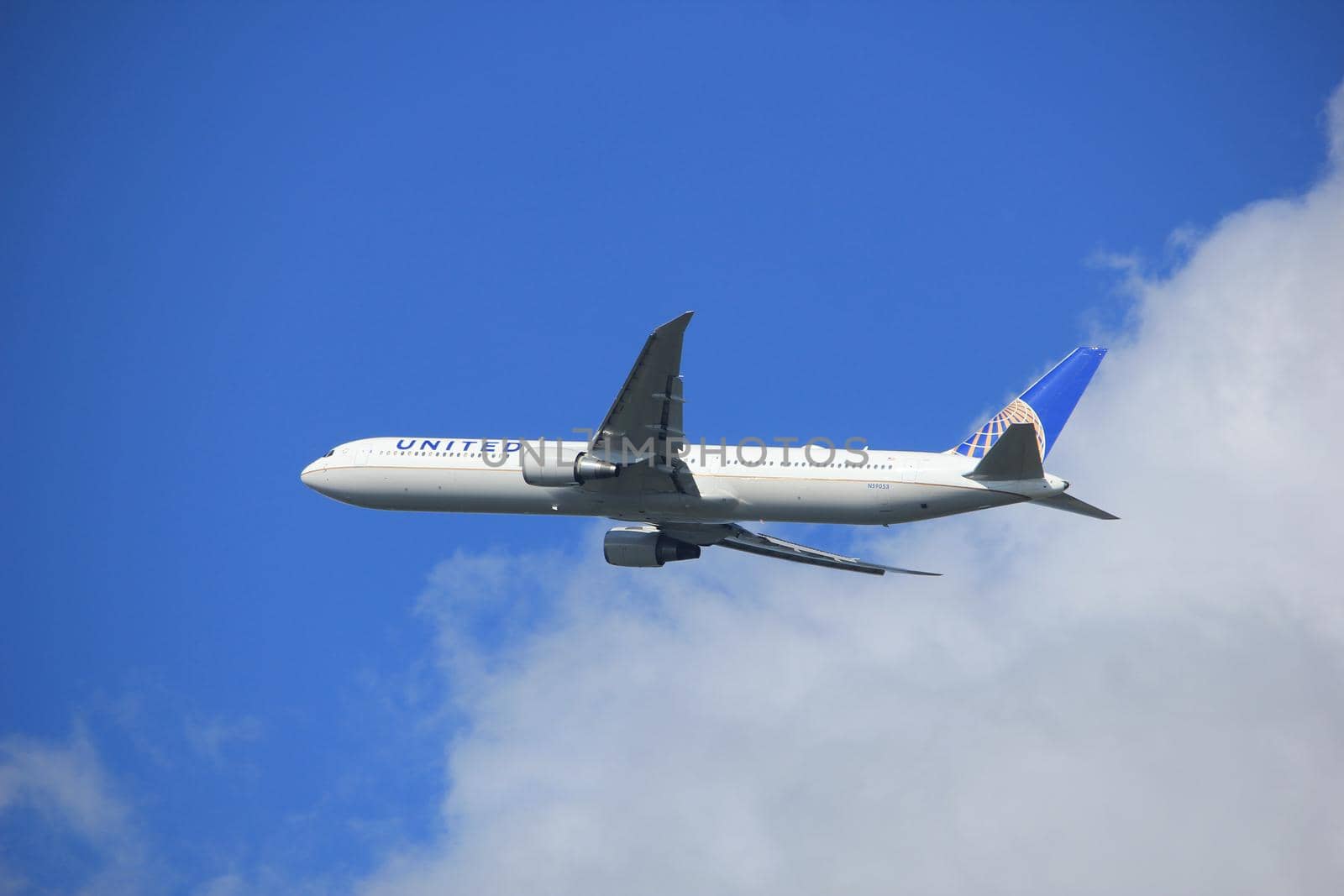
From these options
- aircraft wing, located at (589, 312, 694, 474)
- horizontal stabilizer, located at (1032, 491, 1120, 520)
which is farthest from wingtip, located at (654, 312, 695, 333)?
horizontal stabilizer, located at (1032, 491, 1120, 520)

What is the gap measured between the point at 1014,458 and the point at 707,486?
1053 cm

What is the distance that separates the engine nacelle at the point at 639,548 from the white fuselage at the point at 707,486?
3862 millimetres

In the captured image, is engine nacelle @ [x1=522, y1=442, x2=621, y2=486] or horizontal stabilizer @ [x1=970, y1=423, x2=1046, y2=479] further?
engine nacelle @ [x1=522, y1=442, x2=621, y2=486]

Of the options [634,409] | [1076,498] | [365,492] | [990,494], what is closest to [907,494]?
[990,494]

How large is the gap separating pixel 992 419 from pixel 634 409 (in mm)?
14585

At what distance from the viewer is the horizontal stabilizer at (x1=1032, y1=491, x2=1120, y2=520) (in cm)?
4618

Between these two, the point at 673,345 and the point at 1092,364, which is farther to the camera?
the point at 1092,364

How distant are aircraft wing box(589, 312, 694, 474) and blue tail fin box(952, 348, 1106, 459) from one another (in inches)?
466

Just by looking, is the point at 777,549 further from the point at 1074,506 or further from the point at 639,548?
the point at 1074,506

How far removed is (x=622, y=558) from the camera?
54.5 meters

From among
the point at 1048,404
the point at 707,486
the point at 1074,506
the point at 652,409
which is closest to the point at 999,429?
the point at 1048,404

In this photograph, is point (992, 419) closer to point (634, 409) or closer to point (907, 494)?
point (907, 494)

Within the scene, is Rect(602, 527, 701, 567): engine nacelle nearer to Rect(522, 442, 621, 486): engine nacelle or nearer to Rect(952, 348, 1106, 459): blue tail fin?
Rect(522, 442, 621, 486): engine nacelle

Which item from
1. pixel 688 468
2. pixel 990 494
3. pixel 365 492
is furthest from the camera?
pixel 365 492
